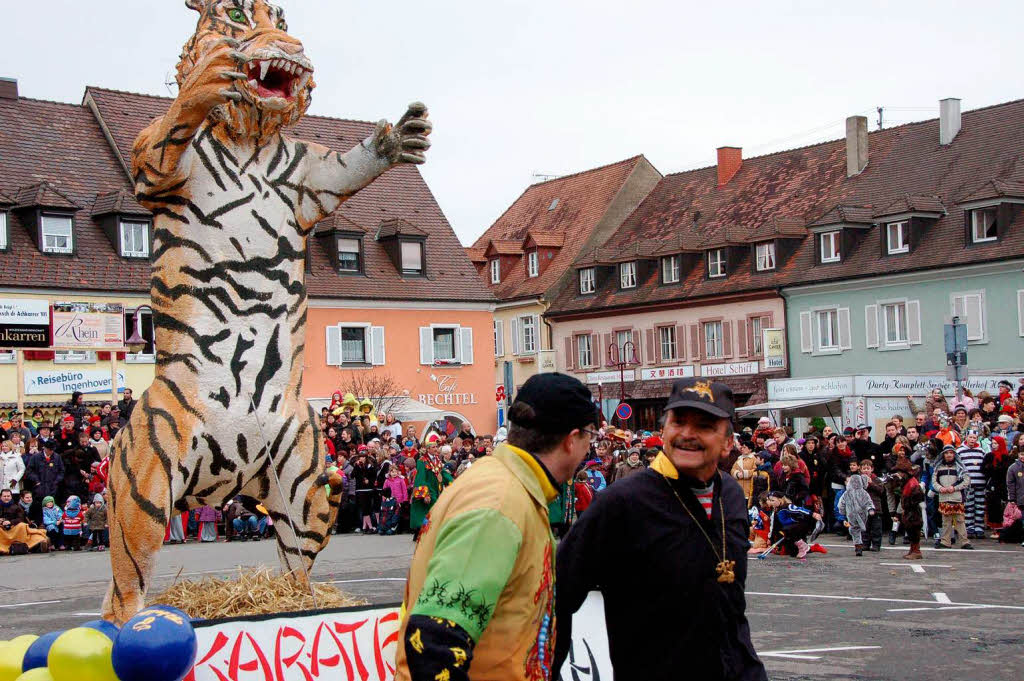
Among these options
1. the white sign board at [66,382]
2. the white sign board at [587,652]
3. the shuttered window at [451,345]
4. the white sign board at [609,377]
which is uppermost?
the shuttered window at [451,345]

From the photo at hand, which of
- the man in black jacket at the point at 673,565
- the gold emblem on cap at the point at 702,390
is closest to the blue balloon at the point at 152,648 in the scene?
the man in black jacket at the point at 673,565

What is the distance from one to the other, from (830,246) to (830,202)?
246 cm

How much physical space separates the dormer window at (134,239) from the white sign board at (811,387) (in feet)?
55.5

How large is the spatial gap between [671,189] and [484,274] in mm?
9420

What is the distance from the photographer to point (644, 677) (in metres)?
4.50

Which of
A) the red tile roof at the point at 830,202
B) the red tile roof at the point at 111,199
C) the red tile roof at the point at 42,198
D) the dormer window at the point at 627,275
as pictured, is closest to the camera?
the red tile roof at the point at 42,198

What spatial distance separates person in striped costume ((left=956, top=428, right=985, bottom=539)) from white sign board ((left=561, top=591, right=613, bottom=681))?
540 inches

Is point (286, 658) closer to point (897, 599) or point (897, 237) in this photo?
point (897, 599)

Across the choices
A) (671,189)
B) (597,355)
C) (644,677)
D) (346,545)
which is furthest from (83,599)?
(671,189)

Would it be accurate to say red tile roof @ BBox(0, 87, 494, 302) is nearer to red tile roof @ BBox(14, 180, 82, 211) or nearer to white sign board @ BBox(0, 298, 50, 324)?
red tile roof @ BBox(14, 180, 82, 211)

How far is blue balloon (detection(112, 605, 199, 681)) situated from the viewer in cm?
514

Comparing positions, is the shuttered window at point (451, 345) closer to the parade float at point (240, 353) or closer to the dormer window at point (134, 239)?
the dormer window at point (134, 239)

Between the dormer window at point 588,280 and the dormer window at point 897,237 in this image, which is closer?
the dormer window at point 897,237

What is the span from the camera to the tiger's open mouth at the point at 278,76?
6.34 m
